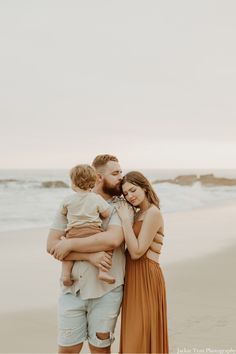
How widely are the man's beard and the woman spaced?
0.54 ft

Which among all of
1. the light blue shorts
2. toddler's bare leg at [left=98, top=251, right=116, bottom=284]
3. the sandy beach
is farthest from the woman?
the sandy beach

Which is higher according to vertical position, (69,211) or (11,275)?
(69,211)

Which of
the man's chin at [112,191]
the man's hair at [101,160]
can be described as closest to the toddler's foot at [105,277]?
the man's chin at [112,191]

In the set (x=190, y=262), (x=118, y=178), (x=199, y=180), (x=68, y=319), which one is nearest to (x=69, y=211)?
(x=118, y=178)

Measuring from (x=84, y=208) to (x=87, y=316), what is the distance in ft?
2.50

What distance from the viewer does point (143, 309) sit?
3580mm

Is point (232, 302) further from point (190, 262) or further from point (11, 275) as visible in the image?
point (11, 275)

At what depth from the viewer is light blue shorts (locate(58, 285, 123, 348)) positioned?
11.6ft

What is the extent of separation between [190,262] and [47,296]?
11.4 feet

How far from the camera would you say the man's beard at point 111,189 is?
3843 millimetres

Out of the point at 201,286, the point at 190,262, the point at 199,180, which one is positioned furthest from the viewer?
the point at 199,180

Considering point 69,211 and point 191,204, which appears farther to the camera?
point 191,204

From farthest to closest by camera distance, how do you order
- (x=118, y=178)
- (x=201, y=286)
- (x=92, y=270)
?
1. (x=201, y=286)
2. (x=118, y=178)
3. (x=92, y=270)

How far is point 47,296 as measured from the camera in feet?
24.3
